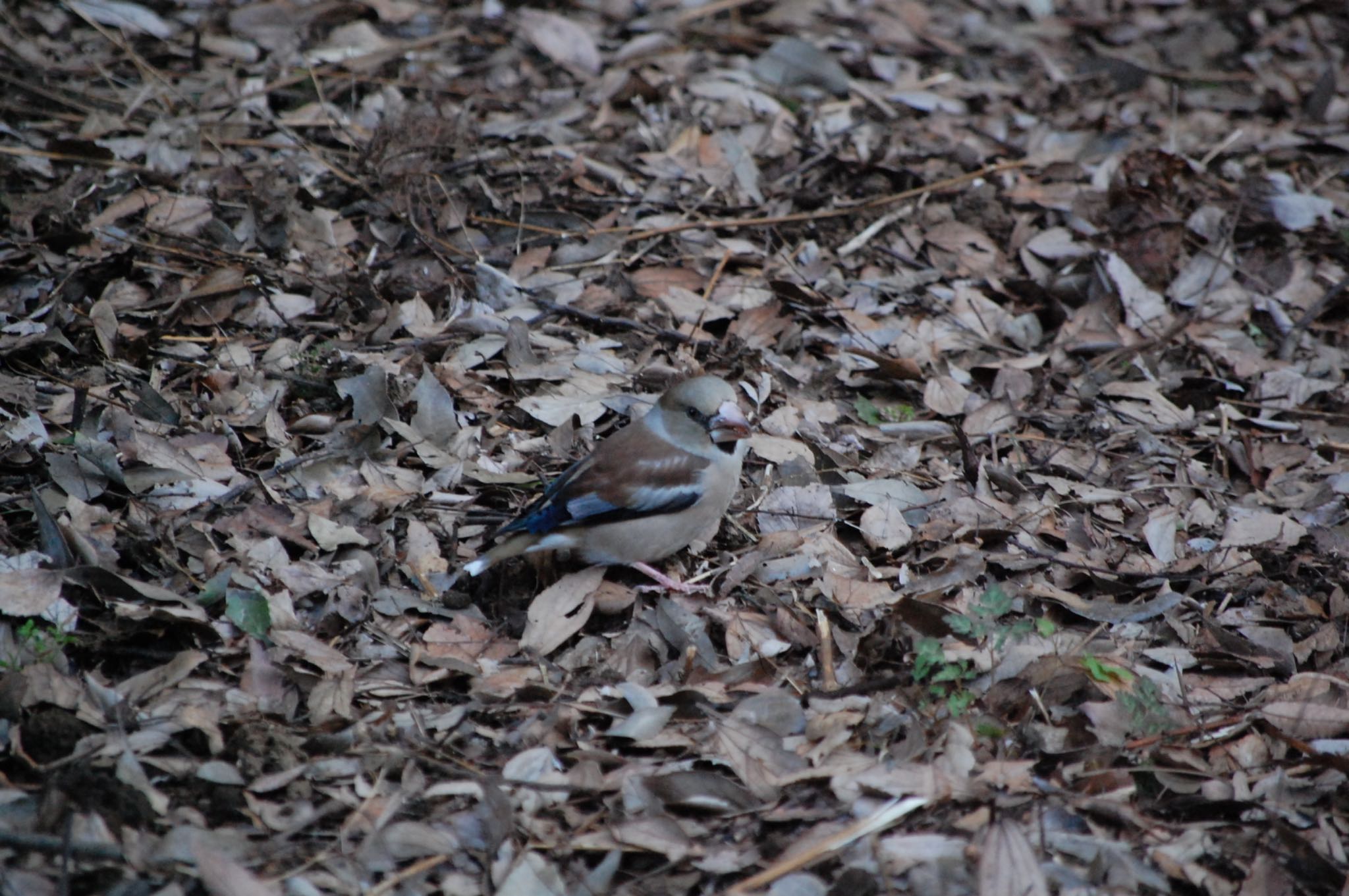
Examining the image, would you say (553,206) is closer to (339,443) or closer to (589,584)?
(339,443)

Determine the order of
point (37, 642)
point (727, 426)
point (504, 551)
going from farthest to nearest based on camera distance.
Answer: point (727, 426), point (504, 551), point (37, 642)

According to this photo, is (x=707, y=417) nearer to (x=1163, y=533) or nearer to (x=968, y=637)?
(x=968, y=637)

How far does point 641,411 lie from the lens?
5.13 meters

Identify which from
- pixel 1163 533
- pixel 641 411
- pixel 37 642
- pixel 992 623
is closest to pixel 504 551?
pixel 641 411

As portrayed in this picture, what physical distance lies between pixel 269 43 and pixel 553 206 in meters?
2.20

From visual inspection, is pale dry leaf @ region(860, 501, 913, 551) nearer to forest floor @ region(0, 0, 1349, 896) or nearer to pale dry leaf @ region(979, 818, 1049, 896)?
forest floor @ region(0, 0, 1349, 896)

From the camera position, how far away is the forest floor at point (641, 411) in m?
3.38

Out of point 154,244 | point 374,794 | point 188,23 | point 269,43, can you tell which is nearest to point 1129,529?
point 374,794

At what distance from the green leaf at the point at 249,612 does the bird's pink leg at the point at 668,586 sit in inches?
53.5

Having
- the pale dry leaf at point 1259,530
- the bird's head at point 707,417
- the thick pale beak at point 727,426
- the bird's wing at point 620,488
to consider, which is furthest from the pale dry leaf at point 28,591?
the pale dry leaf at point 1259,530

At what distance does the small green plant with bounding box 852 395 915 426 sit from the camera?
17.5 ft

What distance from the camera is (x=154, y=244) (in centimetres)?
546

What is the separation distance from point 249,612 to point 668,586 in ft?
5.02

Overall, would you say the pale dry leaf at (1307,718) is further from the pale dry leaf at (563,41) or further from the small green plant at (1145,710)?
the pale dry leaf at (563,41)
